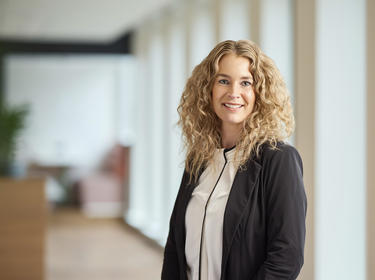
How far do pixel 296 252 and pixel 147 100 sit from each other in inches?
258

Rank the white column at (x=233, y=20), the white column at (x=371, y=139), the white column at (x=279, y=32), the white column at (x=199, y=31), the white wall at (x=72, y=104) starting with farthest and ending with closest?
the white wall at (x=72, y=104)
the white column at (x=199, y=31)
the white column at (x=233, y=20)
the white column at (x=279, y=32)
the white column at (x=371, y=139)

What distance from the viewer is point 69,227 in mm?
8562

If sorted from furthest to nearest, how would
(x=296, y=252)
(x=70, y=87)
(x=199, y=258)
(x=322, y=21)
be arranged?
(x=70, y=87) < (x=322, y=21) < (x=199, y=258) < (x=296, y=252)

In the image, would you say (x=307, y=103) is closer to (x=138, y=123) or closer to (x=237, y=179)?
(x=237, y=179)

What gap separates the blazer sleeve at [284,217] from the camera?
1.67 meters

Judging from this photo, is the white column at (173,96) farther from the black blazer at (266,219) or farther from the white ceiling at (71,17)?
the black blazer at (266,219)

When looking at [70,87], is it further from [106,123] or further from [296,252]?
[296,252]

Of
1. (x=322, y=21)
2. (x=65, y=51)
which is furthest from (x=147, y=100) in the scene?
(x=322, y=21)

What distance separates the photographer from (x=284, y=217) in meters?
1.67

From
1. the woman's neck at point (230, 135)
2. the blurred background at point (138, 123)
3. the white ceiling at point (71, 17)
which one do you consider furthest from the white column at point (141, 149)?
the woman's neck at point (230, 135)

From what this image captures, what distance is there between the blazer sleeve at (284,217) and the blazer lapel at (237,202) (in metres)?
0.06

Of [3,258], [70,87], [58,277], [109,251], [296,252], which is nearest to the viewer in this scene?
[296,252]

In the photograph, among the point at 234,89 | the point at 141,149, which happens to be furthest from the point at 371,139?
the point at 141,149

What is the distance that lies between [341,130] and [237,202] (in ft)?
5.05
